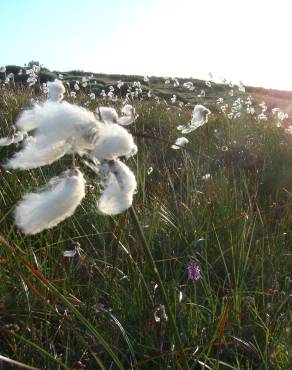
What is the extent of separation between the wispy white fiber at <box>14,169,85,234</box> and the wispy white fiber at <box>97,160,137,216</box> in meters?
0.06

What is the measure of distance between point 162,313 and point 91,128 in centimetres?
102

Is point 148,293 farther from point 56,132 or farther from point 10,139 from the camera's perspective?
point 10,139

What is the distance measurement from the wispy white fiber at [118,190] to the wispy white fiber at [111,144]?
0.03m

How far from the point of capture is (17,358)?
1810 millimetres

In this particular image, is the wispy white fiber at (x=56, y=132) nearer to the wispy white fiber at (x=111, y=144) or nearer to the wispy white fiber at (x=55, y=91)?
the wispy white fiber at (x=111, y=144)

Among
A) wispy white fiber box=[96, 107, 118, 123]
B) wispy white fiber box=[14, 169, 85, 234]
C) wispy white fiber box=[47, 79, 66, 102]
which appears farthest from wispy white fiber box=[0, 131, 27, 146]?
wispy white fiber box=[14, 169, 85, 234]

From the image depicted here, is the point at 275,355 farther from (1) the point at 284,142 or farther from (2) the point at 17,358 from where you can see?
(1) the point at 284,142

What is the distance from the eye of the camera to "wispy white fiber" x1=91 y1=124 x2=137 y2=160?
3.16ft

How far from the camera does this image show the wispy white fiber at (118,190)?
101 centimetres

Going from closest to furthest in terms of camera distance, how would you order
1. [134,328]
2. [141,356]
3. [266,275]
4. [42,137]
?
[42,137]
[141,356]
[134,328]
[266,275]

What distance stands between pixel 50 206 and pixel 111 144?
17 cm

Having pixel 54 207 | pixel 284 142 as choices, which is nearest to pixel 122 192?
pixel 54 207

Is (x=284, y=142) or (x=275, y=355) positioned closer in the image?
(x=275, y=355)

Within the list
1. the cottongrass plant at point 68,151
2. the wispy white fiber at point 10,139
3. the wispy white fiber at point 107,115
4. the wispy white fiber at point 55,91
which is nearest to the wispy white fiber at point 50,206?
the cottongrass plant at point 68,151
